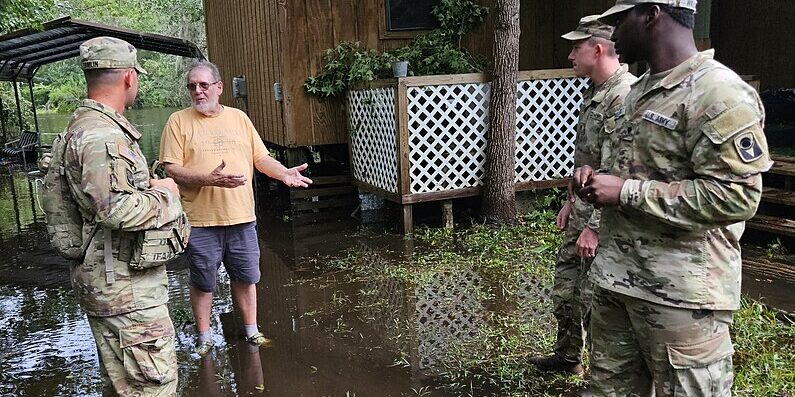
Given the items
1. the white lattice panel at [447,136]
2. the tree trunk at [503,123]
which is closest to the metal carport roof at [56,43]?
the white lattice panel at [447,136]

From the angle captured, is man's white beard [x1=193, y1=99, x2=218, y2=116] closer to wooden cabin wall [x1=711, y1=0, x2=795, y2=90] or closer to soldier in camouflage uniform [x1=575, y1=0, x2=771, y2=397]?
soldier in camouflage uniform [x1=575, y1=0, x2=771, y2=397]

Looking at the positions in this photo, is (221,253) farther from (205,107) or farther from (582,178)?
(582,178)

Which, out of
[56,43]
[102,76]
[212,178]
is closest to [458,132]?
[212,178]

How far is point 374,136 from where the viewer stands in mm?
7160

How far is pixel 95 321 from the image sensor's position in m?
2.56

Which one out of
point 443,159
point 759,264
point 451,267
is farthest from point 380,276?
point 759,264

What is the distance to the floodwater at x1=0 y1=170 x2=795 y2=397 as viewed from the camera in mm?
3549

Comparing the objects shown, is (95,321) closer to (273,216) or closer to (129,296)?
(129,296)

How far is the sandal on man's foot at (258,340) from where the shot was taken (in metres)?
4.06

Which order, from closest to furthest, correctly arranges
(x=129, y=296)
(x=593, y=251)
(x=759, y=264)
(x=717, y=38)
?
(x=129, y=296) < (x=593, y=251) < (x=759, y=264) < (x=717, y=38)

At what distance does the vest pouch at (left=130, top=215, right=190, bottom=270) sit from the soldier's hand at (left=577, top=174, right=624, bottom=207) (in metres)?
1.70

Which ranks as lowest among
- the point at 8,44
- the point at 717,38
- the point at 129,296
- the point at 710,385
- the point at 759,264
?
the point at 759,264

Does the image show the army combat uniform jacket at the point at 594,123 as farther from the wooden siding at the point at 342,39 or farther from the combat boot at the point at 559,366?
the wooden siding at the point at 342,39

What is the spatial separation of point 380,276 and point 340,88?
→ 324 cm
